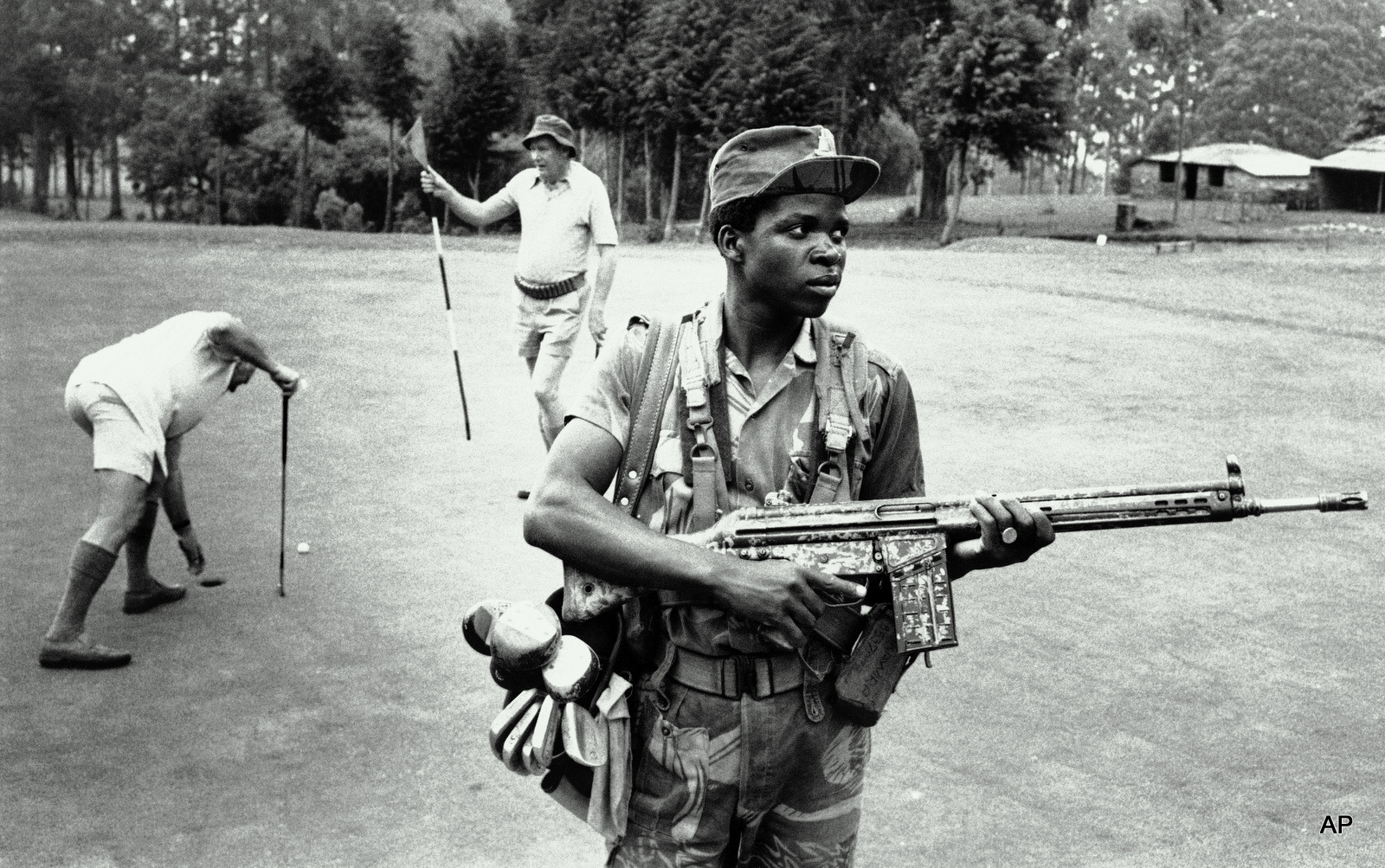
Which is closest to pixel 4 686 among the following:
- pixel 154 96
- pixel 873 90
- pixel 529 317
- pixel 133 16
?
pixel 529 317

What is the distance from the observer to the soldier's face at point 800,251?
2.96 meters

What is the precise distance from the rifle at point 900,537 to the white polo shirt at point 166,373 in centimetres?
465

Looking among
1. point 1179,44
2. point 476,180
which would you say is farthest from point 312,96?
point 1179,44

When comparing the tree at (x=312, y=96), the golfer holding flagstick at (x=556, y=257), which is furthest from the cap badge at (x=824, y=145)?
the tree at (x=312, y=96)

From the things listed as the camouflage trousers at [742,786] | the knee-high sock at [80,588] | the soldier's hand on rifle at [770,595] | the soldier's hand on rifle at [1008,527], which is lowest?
the knee-high sock at [80,588]

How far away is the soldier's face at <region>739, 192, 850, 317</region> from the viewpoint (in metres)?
2.96

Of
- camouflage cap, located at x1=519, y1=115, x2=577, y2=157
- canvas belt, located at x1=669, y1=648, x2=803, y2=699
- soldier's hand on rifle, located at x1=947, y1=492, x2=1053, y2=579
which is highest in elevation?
camouflage cap, located at x1=519, y1=115, x2=577, y2=157

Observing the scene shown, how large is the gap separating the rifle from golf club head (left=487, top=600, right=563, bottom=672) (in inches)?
4.5

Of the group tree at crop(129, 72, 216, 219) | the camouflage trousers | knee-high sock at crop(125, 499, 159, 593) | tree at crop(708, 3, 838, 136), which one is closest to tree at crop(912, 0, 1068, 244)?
tree at crop(708, 3, 838, 136)

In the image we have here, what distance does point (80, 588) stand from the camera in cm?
667

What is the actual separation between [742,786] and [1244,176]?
69.5 meters

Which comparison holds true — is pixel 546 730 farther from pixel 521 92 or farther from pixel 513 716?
pixel 521 92

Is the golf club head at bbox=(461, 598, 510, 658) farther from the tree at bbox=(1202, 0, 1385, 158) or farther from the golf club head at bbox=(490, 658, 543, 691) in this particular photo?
the tree at bbox=(1202, 0, 1385, 158)

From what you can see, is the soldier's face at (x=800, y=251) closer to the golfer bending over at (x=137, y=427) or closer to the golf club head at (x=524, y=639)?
the golf club head at (x=524, y=639)
